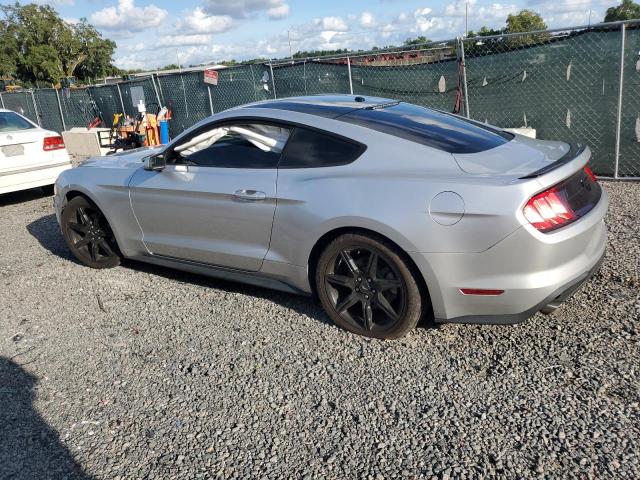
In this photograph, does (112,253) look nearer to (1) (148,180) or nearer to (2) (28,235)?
(1) (148,180)

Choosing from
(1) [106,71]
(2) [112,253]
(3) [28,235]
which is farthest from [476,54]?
(1) [106,71]

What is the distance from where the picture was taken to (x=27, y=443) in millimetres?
2873

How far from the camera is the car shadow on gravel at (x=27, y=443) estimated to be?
2.65 m

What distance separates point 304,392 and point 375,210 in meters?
1.15

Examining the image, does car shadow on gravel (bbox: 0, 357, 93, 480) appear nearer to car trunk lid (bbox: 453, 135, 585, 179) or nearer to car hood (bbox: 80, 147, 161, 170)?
car hood (bbox: 80, 147, 161, 170)

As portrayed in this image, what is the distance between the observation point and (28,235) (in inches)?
273

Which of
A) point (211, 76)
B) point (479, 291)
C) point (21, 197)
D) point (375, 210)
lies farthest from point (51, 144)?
point (479, 291)

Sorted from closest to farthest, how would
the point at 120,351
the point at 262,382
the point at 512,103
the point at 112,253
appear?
the point at 262,382 → the point at 120,351 → the point at 112,253 → the point at 512,103

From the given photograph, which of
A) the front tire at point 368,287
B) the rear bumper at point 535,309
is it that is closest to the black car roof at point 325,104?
the front tire at point 368,287

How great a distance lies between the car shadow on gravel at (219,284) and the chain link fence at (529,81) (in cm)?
488

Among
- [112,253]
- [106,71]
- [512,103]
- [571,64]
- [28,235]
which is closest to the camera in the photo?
[112,253]

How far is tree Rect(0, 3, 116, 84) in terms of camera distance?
154 ft

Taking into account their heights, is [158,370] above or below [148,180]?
below

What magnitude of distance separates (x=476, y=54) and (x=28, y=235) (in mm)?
6869
